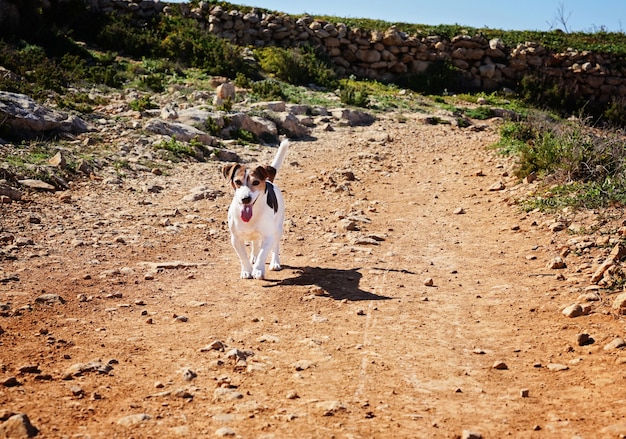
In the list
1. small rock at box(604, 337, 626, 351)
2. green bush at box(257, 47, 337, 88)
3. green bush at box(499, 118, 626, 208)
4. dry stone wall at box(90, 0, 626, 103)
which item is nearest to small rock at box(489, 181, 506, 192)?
green bush at box(499, 118, 626, 208)

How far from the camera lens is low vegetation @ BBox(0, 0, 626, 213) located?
10.8 metres

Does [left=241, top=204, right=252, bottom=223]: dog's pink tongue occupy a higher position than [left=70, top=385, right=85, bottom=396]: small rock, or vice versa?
[left=241, top=204, right=252, bottom=223]: dog's pink tongue

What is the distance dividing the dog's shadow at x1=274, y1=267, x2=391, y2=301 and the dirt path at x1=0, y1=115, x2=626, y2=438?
0.10 ft

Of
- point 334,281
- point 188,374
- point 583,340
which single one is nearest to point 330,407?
point 188,374

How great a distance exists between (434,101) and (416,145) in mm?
6511

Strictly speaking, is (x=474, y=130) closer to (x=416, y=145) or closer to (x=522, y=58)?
(x=416, y=145)

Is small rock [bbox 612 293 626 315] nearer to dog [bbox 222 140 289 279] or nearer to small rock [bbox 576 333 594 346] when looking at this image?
small rock [bbox 576 333 594 346]

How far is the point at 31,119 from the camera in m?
12.0

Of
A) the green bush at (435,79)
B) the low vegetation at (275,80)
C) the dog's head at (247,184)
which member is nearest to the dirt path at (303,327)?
the dog's head at (247,184)

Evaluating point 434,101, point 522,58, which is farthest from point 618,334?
point 522,58

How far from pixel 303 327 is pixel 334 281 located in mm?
1431

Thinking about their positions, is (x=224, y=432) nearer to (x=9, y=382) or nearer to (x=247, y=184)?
(x=9, y=382)

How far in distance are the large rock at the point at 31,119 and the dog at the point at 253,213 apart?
6.45 m

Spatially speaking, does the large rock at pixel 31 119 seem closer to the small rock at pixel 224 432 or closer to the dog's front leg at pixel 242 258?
the dog's front leg at pixel 242 258
